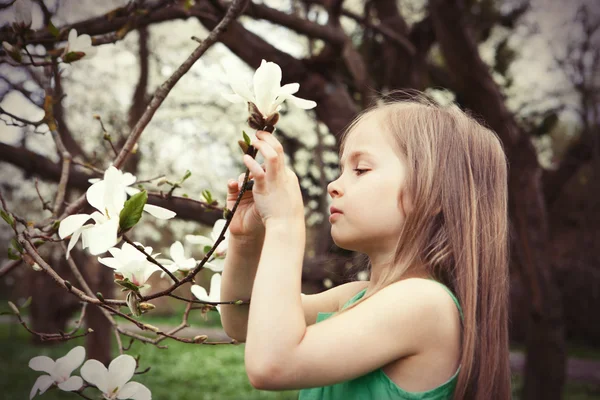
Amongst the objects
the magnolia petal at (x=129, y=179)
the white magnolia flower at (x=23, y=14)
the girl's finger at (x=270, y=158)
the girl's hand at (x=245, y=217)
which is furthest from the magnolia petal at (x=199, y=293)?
the white magnolia flower at (x=23, y=14)

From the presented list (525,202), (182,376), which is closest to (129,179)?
(525,202)

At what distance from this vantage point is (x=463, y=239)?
1010 millimetres

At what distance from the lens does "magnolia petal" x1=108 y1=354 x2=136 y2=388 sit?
847 millimetres

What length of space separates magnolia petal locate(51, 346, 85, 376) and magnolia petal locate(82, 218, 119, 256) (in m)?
0.23

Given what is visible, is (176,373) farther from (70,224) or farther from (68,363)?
(70,224)

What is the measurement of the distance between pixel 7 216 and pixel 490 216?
32.5 inches

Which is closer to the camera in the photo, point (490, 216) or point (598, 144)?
point (490, 216)

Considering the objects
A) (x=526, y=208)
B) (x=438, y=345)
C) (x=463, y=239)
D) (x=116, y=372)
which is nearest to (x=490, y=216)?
(x=463, y=239)

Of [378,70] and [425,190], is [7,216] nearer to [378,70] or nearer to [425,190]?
[425,190]

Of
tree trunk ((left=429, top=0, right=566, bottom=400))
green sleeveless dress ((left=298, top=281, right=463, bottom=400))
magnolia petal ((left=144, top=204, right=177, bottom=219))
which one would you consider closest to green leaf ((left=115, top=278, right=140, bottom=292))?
magnolia petal ((left=144, top=204, right=177, bottom=219))

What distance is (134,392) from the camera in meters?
0.85

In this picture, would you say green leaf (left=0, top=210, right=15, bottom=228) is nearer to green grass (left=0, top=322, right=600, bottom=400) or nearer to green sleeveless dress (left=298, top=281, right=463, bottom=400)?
green sleeveless dress (left=298, top=281, right=463, bottom=400)

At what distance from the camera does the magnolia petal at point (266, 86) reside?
78 centimetres

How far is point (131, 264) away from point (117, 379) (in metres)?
0.17
